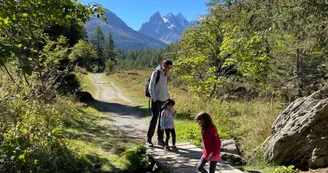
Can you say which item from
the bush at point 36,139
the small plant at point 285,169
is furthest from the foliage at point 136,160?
the small plant at point 285,169

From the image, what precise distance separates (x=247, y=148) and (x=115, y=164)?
3.61 meters

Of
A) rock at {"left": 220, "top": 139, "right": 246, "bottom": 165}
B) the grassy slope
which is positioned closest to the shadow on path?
the grassy slope

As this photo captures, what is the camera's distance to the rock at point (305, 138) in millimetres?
6086

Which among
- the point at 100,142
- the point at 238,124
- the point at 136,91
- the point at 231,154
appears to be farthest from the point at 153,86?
the point at 136,91

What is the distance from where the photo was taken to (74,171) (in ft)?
18.8

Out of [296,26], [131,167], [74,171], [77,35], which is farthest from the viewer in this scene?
[77,35]

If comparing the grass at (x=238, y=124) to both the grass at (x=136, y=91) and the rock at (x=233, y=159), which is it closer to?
the rock at (x=233, y=159)

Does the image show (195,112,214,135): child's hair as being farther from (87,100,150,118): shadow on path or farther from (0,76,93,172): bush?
(87,100,150,118): shadow on path

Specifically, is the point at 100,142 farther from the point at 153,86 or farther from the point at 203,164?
the point at 203,164

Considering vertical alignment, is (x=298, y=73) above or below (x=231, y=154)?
above

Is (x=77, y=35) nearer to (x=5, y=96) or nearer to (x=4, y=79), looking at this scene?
(x=4, y=79)

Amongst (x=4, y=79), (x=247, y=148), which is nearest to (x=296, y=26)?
(x=247, y=148)

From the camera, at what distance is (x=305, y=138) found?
6.25m

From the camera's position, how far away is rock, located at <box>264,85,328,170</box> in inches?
240
